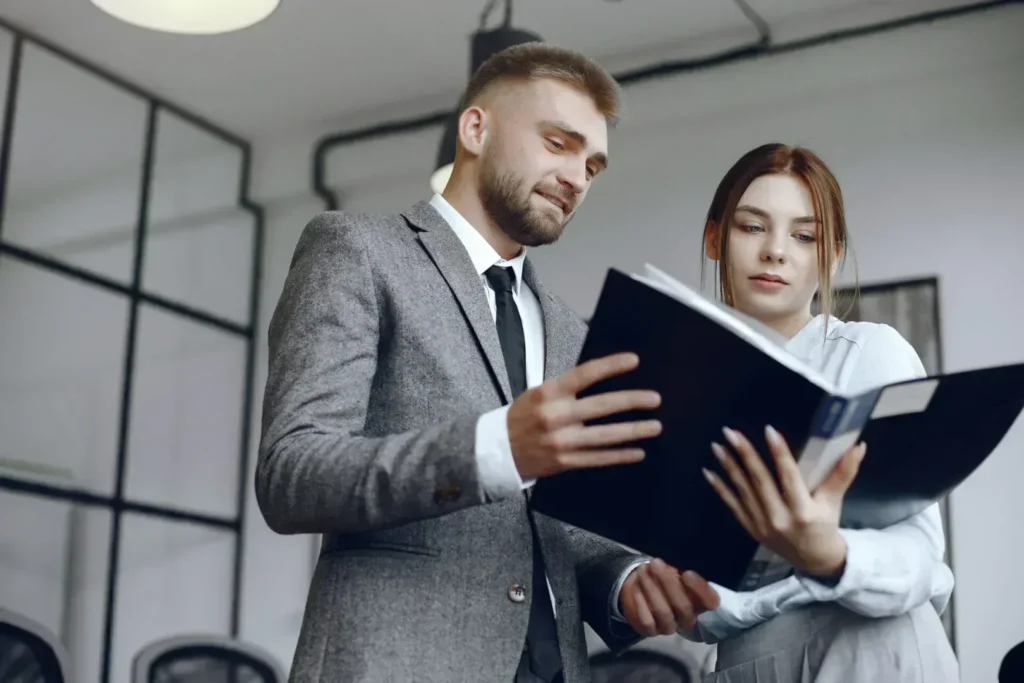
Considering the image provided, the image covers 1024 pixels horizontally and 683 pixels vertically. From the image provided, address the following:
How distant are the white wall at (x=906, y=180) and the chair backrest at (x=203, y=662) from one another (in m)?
2.25

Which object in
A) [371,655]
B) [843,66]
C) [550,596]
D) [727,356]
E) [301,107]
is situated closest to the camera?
[727,356]

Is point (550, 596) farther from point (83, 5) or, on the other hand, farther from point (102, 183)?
point (102, 183)

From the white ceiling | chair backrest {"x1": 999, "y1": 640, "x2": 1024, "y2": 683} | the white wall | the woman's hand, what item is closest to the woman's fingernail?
the woman's hand

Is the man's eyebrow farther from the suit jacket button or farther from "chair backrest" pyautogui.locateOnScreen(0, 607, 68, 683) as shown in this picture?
"chair backrest" pyautogui.locateOnScreen(0, 607, 68, 683)

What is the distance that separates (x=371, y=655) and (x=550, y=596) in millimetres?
250

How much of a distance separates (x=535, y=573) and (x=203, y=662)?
1822mm

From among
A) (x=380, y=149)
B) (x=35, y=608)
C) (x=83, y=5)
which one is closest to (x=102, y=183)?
(x=83, y=5)

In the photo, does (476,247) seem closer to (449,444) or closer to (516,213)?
(516,213)

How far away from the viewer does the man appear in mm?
1127

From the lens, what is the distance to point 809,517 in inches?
43.2

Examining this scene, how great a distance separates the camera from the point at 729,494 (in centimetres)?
111

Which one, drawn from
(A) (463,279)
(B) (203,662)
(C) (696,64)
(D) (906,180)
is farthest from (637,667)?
(C) (696,64)

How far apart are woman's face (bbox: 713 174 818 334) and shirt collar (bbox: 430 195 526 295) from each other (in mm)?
291

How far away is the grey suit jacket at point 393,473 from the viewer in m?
1.16
